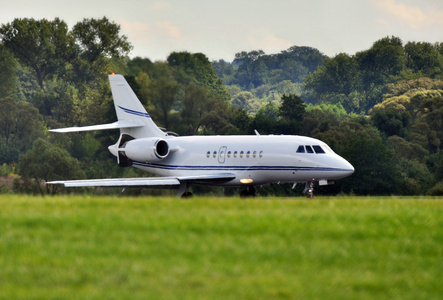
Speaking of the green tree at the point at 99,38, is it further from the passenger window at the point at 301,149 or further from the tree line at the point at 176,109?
the passenger window at the point at 301,149

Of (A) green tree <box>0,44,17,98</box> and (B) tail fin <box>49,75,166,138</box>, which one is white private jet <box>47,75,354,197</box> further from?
(A) green tree <box>0,44,17,98</box>

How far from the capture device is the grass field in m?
13.9

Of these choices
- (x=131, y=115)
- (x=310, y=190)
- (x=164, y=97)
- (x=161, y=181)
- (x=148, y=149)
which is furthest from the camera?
(x=164, y=97)

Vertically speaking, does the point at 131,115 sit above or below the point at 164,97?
below

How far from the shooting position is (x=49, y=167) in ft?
267

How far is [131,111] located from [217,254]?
32.2 m

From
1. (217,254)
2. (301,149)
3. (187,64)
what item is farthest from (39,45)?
(217,254)

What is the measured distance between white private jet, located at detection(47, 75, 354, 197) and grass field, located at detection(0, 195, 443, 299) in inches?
740

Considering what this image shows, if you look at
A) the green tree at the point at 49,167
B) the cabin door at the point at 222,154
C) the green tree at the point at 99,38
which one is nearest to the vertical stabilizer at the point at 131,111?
the cabin door at the point at 222,154

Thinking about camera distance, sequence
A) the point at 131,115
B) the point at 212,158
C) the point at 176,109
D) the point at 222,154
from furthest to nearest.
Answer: the point at 176,109 → the point at 131,115 → the point at 212,158 → the point at 222,154

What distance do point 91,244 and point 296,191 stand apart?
1878 inches

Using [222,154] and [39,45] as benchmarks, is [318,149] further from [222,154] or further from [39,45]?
[39,45]

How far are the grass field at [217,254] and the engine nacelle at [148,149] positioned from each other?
945 inches

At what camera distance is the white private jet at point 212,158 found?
39500 millimetres
